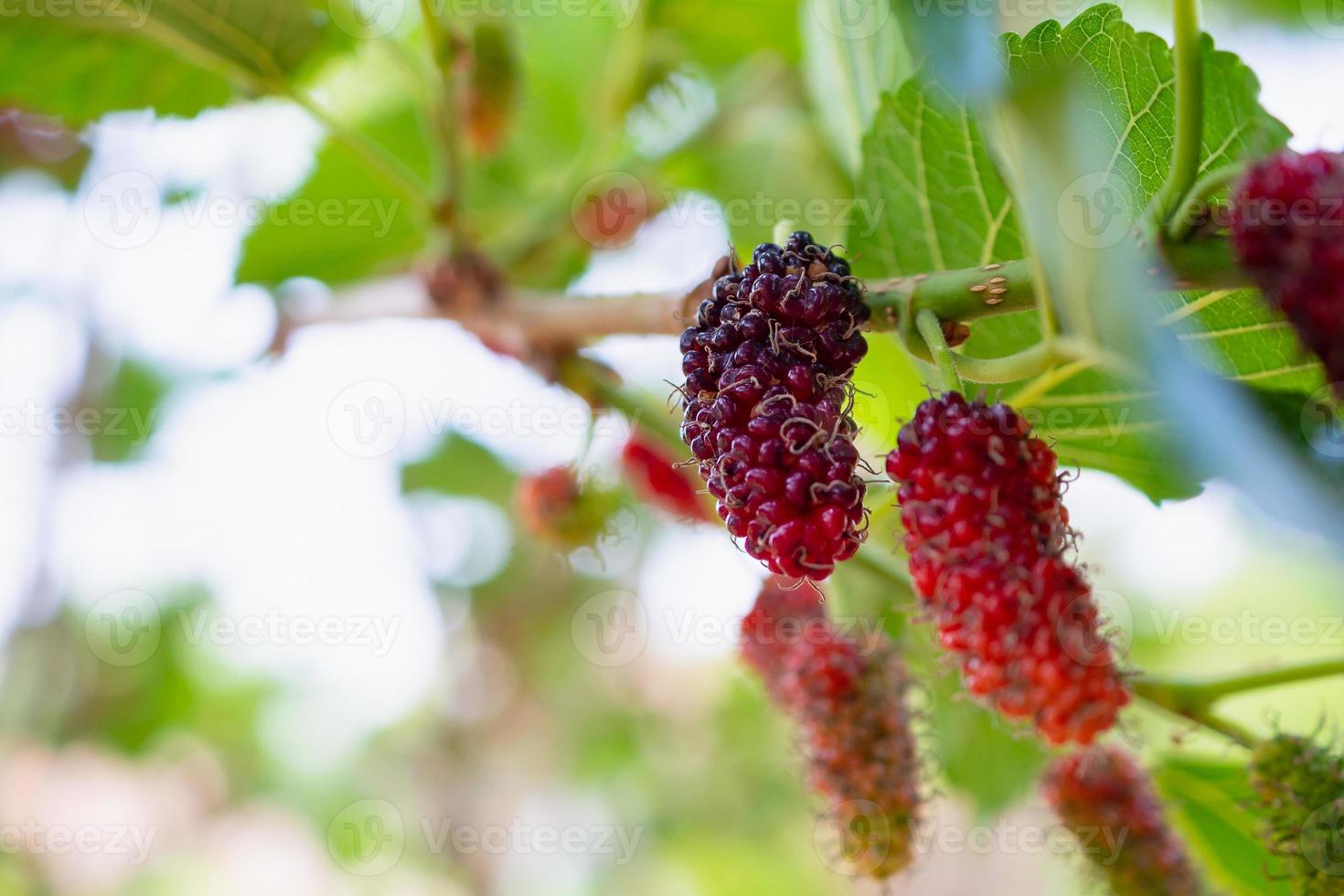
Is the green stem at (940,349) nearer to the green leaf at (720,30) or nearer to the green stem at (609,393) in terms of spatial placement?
the green stem at (609,393)

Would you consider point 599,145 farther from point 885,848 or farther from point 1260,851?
point 1260,851

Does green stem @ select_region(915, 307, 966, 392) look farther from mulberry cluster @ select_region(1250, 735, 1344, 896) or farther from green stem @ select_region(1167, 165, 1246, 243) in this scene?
mulberry cluster @ select_region(1250, 735, 1344, 896)

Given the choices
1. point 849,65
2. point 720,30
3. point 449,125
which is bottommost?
point 449,125

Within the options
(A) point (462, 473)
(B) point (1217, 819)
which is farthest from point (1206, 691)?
(A) point (462, 473)

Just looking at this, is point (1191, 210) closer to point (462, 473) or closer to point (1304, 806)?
point (1304, 806)

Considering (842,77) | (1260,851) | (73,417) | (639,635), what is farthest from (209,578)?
(1260,851)

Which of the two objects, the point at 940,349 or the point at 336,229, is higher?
the point at 336,229

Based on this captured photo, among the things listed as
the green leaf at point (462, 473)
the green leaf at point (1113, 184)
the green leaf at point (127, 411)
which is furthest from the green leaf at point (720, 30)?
the green leaf at point (127, 411)
